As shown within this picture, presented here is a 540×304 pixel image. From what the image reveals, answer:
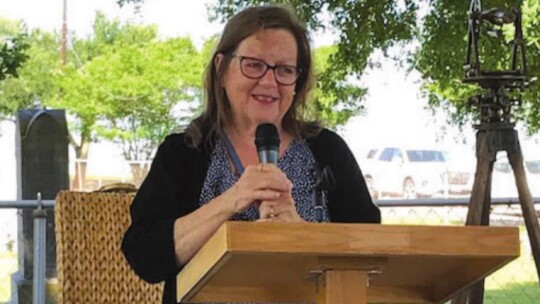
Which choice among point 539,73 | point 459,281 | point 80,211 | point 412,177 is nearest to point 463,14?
point 539,73

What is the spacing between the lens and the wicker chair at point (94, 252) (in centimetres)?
293

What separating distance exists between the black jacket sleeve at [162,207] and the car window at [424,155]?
847 inches

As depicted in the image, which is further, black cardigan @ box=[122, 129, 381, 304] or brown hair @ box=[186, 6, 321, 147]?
brown hair @ box=[186, 6, 321, 147]

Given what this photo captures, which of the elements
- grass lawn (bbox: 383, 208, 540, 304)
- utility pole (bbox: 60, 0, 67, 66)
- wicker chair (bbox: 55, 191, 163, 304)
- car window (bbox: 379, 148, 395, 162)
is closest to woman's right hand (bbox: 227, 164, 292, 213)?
wicker chair (bbox: 55, 191, 163, 304)

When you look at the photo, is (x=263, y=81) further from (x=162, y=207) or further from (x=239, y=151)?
(x=162, y=207)

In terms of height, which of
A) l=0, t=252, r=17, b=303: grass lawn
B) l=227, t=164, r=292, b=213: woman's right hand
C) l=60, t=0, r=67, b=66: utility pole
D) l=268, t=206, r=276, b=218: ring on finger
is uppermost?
l=60, t=0, r=67, b=66: utility pole

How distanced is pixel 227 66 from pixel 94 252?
0.86 m

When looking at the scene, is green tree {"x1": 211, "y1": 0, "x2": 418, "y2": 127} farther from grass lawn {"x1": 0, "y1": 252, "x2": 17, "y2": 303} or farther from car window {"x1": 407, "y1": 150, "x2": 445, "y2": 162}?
car window {"x1": 407, "y1": 150, "x2": 445, "y2": 162}

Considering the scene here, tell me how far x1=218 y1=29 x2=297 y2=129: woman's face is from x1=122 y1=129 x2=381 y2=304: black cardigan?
182 millimetres

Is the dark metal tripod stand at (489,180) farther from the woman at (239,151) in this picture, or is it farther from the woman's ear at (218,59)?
the woman's ear at (218,59)

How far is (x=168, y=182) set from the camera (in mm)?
2357

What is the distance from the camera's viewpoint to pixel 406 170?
74.6ft

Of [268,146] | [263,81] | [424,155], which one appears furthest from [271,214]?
[424,155]

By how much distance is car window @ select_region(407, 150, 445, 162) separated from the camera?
23.7 metres
